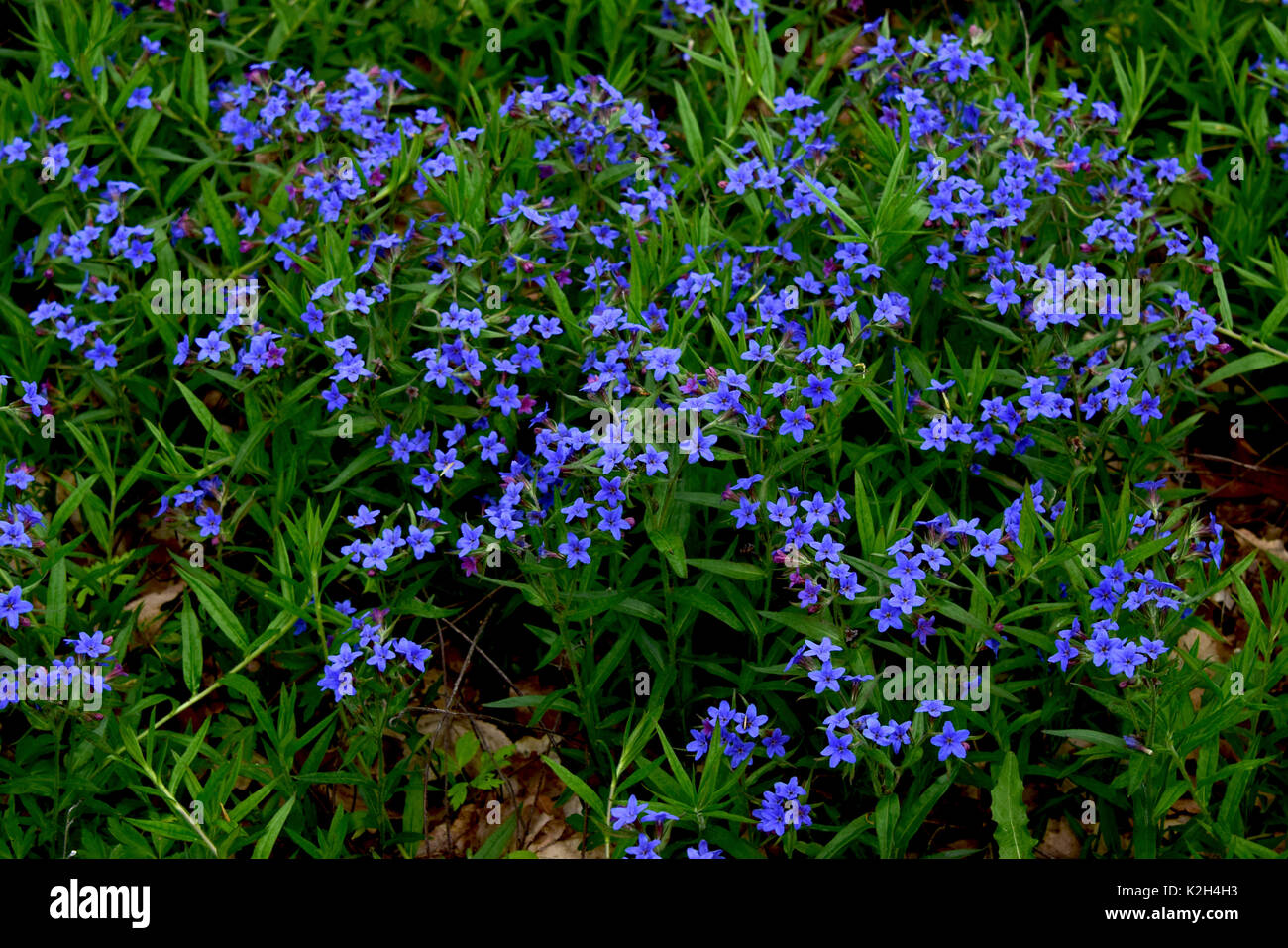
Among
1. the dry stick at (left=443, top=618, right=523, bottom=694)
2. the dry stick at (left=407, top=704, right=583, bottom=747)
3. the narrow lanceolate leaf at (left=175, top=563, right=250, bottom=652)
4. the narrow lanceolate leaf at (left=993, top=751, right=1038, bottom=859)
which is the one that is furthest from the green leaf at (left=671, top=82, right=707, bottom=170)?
the narrow lanceolate leaf at (left=993, top=751, right=1038, bottom=859)

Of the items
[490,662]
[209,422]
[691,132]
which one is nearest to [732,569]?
[490,662]

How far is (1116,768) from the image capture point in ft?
10.7

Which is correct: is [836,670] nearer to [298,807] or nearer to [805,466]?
[805,466]

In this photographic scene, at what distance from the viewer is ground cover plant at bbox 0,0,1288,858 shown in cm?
311

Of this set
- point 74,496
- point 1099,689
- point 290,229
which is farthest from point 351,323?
point 1099,689

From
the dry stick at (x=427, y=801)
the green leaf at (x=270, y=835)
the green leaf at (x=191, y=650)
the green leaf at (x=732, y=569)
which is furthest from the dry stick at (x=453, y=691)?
the green leaf at (x=732, y=569)

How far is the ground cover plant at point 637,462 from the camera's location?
3.11 metres

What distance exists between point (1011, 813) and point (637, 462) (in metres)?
1.26

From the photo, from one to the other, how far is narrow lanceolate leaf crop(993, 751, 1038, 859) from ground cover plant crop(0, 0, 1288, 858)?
0.02m

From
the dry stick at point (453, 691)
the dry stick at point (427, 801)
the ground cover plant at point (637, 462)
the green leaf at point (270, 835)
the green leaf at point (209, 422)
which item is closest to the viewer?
the green leaf at point (270, 835)

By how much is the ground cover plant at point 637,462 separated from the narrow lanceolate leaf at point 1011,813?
2cm

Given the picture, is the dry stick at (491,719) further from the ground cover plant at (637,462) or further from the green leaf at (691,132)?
the green leaf at (691,132)

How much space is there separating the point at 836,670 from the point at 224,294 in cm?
227

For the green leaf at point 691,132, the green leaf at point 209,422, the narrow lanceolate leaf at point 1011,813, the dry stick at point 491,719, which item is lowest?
the narrow lanceolate leaf at point 1011,813
